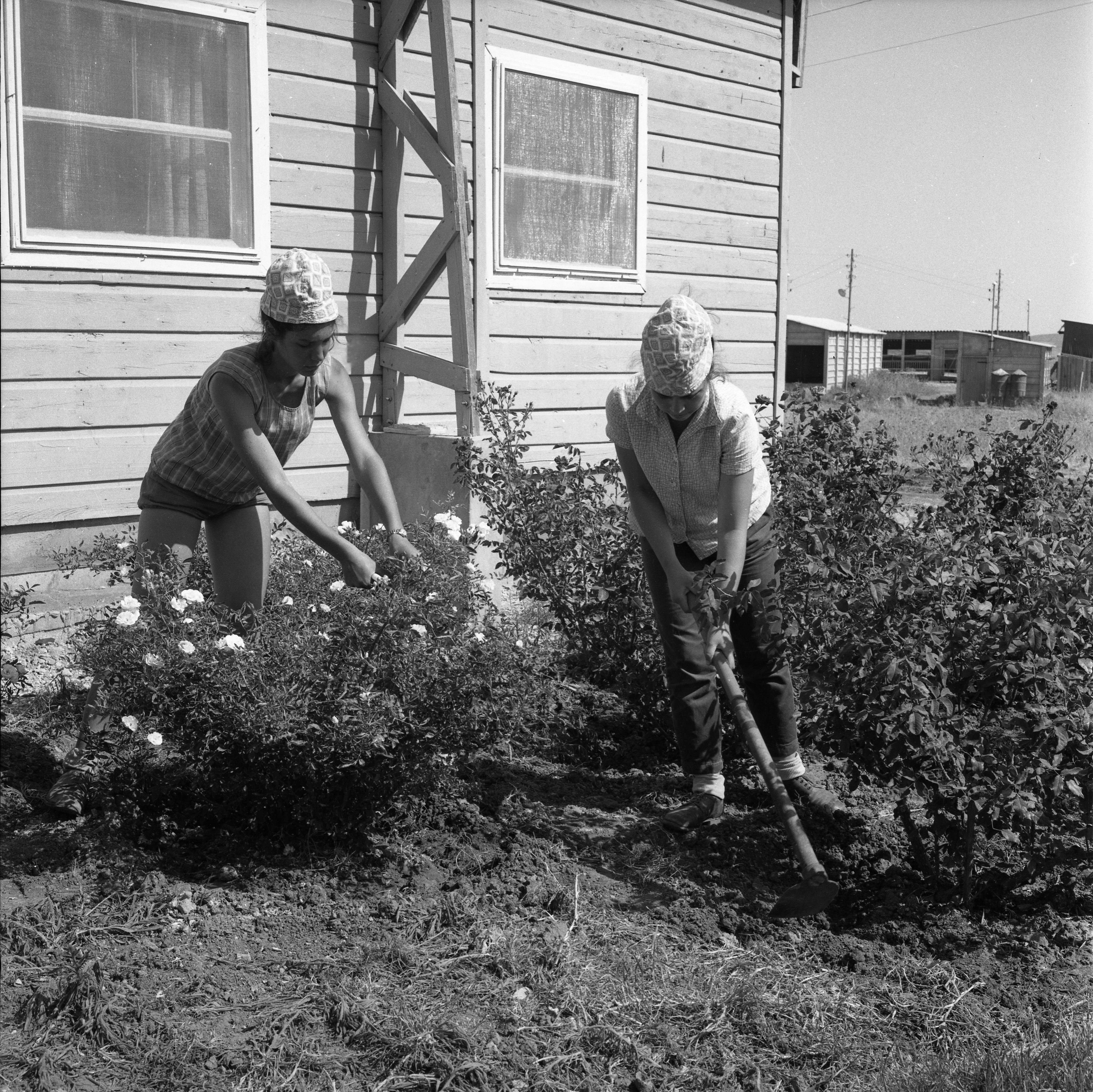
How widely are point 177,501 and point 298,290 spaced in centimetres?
88

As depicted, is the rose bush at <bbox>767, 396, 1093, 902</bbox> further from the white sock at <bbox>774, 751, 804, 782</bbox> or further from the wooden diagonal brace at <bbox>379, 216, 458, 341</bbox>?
the wooden diagonal brace at <bbox>379, 216, 458, 341</bbox>

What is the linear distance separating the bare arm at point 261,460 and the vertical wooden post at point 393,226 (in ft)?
11.5

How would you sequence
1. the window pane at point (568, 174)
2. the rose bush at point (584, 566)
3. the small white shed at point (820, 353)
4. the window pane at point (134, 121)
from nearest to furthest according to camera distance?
the rose bush at point (584, 566), the window pane at point (134, 121), the window pane at point (568, 174), the small white shed at point (820, 353)

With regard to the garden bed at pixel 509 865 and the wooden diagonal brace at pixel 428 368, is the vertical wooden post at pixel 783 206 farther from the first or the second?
the garden bed at pixel 509 865

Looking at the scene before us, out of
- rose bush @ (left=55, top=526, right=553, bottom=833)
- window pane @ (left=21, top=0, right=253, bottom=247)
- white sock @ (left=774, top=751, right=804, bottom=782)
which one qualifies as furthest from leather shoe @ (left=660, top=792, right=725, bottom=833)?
window pane @ (left=21, top=0, right=253, bottom=247)

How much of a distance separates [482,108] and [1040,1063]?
583cm

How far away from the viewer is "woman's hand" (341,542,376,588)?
3.19m

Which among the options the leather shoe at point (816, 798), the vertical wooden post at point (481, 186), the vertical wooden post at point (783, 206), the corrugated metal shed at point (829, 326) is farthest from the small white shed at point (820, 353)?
the leather shoe at point (816, 798)

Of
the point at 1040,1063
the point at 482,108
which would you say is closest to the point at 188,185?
the point at 482,108

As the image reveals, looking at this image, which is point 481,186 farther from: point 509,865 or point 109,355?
point 509,865

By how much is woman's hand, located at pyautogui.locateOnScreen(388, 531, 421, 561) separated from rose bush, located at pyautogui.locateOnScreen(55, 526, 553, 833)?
0.03 meters

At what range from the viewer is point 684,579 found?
3.57 m

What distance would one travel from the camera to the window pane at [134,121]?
557cm

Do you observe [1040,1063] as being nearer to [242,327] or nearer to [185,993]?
[185,993]
